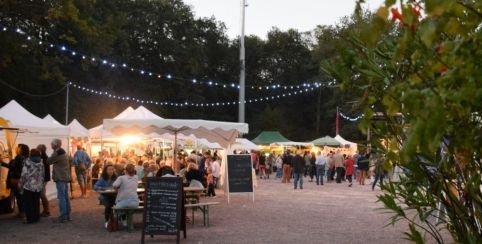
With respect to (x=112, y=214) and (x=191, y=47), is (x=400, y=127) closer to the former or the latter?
(x=112, y=214)

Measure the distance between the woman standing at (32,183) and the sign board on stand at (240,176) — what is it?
6.08 m

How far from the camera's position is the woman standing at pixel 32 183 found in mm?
11016

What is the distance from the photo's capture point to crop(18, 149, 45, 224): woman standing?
1102cm

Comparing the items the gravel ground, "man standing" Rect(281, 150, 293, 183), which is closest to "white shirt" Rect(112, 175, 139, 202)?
the gravel ground

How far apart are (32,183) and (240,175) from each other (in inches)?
259

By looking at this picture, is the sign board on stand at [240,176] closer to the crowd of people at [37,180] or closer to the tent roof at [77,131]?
the crowd of people at [37,180]

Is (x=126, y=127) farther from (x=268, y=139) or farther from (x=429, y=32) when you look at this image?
(x=268, y=139)

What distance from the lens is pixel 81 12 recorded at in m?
20.4

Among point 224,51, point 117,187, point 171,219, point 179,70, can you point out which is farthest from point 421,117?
point 224,51

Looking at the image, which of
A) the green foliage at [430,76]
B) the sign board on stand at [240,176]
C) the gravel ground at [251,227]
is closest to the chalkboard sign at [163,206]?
the gravel ground at [251,227]

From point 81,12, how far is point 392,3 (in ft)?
65.7

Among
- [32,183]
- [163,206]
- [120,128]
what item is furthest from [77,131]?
[163,206]

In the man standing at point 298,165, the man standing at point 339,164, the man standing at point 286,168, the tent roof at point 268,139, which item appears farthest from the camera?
the tent roof at point 268,139

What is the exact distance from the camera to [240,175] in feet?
53.9
